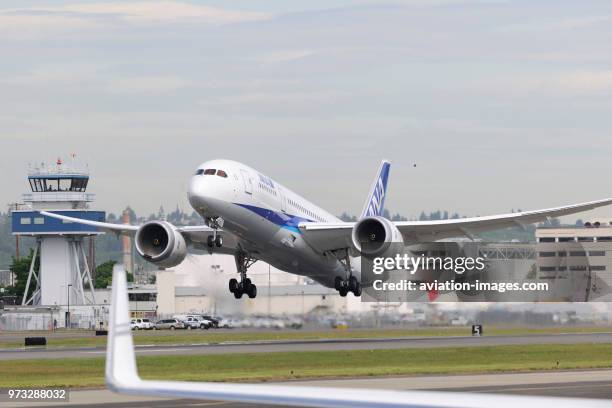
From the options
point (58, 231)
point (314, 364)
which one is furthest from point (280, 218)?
point (58, 231)

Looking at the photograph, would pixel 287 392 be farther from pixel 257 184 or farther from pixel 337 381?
pixel 257 184

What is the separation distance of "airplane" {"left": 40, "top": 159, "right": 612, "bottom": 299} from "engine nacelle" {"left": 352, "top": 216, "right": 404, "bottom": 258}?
42 mm

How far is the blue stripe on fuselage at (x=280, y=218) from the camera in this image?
145 ft

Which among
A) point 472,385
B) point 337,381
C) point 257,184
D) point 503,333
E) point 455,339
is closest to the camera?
point 472,385

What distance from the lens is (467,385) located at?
29922 millimetres

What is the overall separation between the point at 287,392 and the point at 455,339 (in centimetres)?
4522

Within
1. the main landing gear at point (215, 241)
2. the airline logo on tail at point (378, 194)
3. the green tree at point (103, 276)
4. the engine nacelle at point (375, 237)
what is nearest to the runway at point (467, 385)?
the main landing gear at point (215, 241)

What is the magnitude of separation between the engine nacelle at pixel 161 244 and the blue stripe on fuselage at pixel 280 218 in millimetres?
5653

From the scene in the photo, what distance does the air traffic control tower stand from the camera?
410 feet

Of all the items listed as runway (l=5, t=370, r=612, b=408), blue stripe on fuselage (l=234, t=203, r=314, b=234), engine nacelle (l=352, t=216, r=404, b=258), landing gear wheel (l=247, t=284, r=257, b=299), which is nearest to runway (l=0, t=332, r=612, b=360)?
landing gear wheel (l=247, t=284, r=257, b=299)

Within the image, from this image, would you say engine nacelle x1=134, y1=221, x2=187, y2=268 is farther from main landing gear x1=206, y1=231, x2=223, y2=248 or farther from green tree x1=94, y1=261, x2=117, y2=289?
green tree x1=94, y1=261, x2=117, y2=289

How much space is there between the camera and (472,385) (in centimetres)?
2983

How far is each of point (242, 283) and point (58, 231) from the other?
80.1 metres

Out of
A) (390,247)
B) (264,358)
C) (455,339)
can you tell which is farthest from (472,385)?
(455,339)
